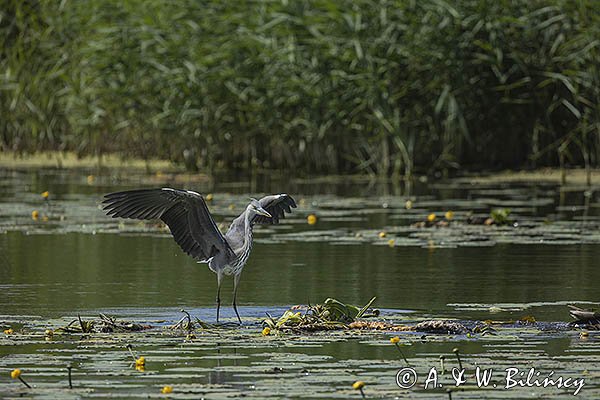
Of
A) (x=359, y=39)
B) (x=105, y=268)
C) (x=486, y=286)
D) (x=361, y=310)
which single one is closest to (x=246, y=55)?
(x=359, y=39)

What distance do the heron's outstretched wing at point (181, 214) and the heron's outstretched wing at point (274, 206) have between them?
0.43 metres

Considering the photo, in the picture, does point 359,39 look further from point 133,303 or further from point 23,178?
point 133,303

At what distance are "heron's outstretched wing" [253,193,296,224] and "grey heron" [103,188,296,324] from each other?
254 millimetres

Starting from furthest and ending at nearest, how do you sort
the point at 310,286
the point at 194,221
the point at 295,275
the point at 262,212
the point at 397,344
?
the point at 295,275
the point at 310,286
the point at 194,221
the point at 262,212
the point at 397,344

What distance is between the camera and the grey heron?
8641 mm

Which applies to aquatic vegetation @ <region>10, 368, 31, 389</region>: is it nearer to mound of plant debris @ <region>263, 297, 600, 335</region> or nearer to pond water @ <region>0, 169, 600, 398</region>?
pond water @ <region>0, 169, 600, 398</region>

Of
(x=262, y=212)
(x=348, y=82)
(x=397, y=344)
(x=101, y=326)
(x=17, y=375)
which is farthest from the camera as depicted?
(x=348, y=82)

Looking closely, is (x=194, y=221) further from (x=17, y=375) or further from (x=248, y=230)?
(x=17, y=375)

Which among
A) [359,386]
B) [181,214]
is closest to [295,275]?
[181,214]

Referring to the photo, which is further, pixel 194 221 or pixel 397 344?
pixel 194 221

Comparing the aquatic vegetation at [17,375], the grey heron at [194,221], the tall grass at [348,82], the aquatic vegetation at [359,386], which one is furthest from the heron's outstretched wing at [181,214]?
the tall grass at [348,82]

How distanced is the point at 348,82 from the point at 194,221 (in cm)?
1036

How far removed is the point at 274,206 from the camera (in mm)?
9570

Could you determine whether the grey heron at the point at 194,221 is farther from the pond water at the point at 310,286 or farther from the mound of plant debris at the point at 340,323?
the mound of plant debris at the point at 340,323
